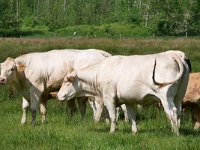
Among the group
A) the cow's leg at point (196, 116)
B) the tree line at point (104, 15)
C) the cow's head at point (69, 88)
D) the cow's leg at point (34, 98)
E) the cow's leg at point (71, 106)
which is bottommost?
the tree line at point (104, 15)

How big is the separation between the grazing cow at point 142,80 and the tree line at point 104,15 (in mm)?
67049

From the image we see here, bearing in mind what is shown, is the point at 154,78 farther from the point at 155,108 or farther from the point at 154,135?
the point at 155,108

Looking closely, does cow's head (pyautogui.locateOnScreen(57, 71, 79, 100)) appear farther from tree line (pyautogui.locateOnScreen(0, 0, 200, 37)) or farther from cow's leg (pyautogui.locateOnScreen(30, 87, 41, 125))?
tree line (pyautogui.locateOnScreen(0, 0, 200, 37))

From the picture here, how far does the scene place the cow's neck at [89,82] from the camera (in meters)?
12.8

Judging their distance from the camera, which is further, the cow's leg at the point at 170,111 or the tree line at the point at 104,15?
the tree line at the point at 104,15

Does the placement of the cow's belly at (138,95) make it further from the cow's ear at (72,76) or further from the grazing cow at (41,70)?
the grazing cow at (41,70)

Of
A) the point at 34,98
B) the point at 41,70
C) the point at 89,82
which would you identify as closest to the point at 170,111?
the point at 89,82

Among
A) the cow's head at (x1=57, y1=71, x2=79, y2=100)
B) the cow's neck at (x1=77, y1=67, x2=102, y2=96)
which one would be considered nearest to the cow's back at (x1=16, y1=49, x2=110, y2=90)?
the cow's head at (x1=57, y1=71, x2=79, y2=100)

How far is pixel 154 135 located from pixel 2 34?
2805 inches

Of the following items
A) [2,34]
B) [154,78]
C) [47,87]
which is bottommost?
[2,34]

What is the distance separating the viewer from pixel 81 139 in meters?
10.8

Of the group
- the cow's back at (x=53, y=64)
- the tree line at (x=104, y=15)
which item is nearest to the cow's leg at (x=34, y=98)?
the cow's back at (x=53, y=64)

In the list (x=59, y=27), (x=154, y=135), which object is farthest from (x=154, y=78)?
(x=59, y=27)

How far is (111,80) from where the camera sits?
1212 cm
